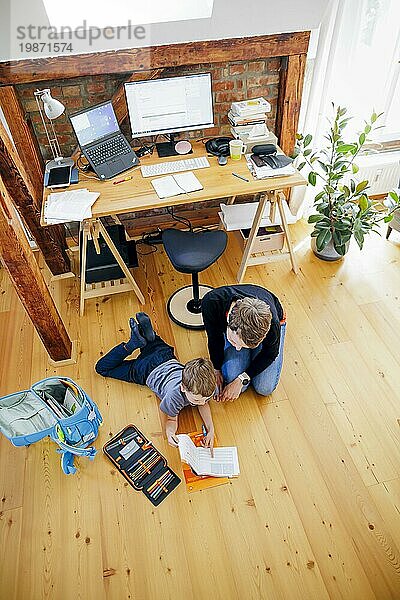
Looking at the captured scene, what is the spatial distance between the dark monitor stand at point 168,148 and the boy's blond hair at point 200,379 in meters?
1.40

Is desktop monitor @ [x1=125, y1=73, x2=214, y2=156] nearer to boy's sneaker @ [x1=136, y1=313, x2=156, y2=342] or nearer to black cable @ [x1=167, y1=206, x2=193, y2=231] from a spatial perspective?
black cable @ [x1=167, y1=206, x2=193, y2=231]

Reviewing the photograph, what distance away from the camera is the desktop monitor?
2.58m

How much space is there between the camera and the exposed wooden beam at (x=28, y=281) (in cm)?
199

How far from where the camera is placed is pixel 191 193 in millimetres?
2475

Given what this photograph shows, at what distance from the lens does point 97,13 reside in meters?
2.21

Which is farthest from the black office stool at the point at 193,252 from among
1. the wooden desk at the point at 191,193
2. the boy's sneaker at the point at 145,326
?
the boy's sneaker at the point at 145,326

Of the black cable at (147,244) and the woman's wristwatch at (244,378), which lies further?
the black cable at (147,244)

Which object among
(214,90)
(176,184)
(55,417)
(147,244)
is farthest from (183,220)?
(55,417)

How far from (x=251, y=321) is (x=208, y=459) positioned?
73 cm

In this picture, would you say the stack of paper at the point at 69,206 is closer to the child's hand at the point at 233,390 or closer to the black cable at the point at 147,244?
Result: the black cable at the point at 147,244

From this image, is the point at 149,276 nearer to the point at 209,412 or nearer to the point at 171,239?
the point at 171,239

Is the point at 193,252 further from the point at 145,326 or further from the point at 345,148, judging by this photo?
the point at 345,148

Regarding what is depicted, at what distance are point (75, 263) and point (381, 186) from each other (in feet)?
7.77

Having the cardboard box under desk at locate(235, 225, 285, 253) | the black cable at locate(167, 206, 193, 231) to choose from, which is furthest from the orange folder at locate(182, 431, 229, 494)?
the black cable at locate(167, 206, 193, 231)
